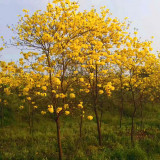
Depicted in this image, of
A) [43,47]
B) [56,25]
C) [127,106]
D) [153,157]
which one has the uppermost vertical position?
[56,25]

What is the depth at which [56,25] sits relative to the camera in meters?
6.38

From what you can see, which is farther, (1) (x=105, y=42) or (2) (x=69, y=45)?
Result: (1) (x=105, y=42)

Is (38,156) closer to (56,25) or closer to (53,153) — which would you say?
(53,153)

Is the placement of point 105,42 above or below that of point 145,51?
above

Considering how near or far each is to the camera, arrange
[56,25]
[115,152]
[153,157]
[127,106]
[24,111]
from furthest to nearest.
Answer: [127,106] → [24,111] → [115,152] → [153,157] → [56,25]

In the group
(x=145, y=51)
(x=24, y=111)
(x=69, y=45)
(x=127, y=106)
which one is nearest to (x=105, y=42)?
(x=145, y=51)

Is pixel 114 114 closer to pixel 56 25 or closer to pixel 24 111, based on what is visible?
pixel 24 111

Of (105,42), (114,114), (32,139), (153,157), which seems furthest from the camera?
(114,114)

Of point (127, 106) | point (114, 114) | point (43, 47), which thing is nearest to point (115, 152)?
point (43, 47)

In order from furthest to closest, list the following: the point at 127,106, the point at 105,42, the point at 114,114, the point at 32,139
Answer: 1. the point at 127,106
2. the point at 114,114
3. the point at 32,139
4. the point at 105,42

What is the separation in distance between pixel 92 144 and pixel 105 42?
5.75 meters

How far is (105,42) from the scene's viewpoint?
9195 mm

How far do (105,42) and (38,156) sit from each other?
21.5 feet

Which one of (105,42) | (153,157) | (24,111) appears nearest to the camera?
(153,157)
